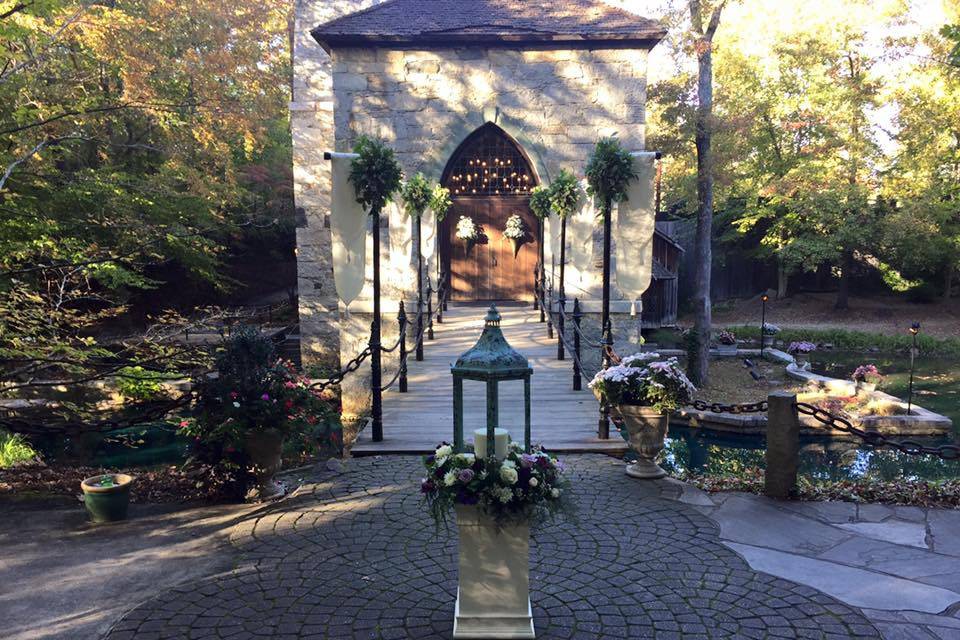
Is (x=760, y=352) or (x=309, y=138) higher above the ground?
(x=309, y=138)

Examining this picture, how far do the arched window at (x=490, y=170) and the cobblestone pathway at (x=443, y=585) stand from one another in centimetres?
1024

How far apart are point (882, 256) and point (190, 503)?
1173 inches

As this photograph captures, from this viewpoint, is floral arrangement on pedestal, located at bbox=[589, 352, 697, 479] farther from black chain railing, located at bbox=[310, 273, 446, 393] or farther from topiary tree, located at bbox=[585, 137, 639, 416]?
black chain railing, located at bbox=[310, 273, 446, 393]

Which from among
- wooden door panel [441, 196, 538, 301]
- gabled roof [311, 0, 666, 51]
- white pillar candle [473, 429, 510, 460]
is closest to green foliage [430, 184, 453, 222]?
wooden door panel [441, 196, 538, 301]

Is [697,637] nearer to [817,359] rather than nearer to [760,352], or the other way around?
[760,352]

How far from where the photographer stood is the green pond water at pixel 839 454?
11.1 metres

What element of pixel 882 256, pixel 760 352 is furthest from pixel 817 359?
pixel 882 256

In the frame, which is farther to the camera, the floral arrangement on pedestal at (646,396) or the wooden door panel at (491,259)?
the wooden door panel at (491,259)

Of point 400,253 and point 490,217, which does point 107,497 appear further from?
point 490,217

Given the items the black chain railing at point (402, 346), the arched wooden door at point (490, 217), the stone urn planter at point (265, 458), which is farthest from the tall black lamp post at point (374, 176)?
the arched wooden door at point (490, 217)

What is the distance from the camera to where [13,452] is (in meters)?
10.5

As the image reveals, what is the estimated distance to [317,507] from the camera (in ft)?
20.0

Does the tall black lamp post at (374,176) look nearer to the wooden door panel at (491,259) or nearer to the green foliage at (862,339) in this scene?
the wooden door panel at (491,259)

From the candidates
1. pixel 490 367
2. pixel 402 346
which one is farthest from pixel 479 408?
pixel 490 367
